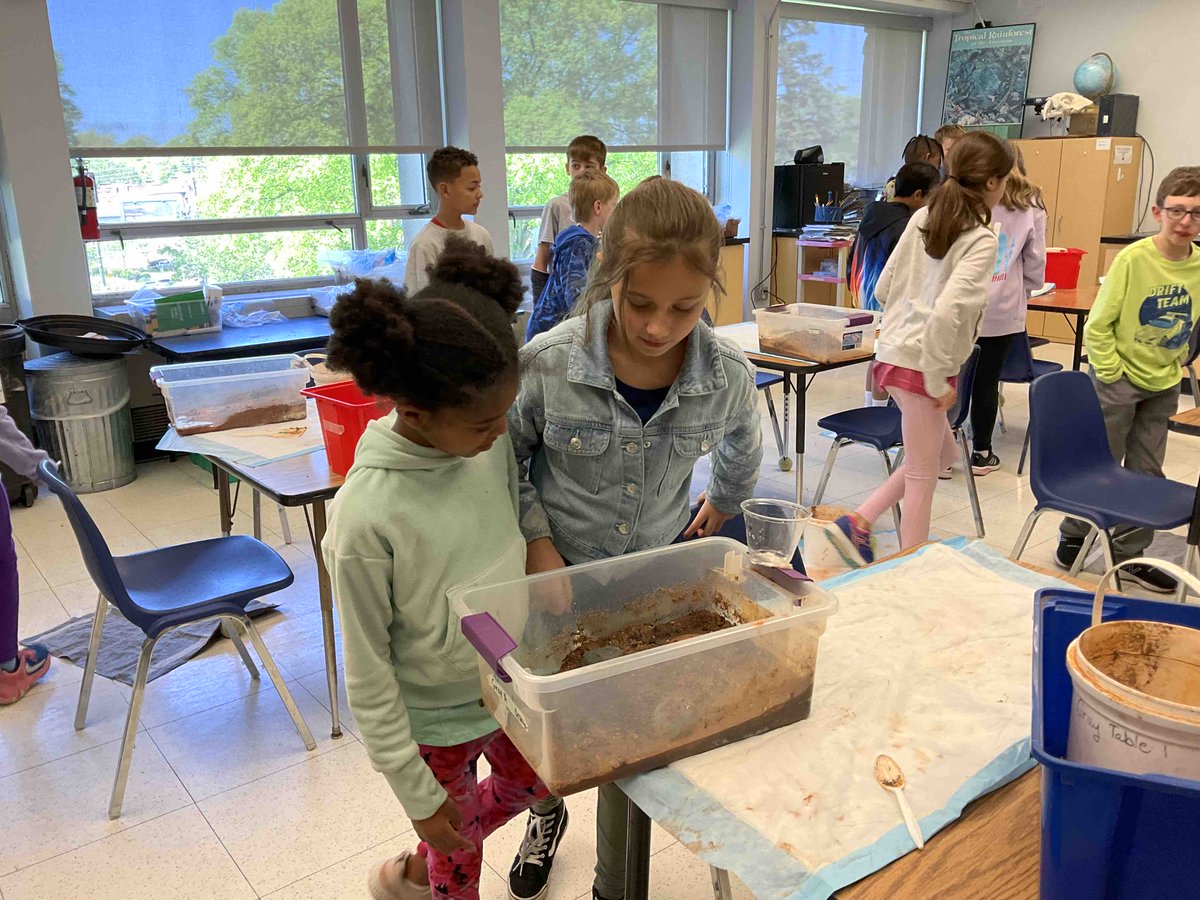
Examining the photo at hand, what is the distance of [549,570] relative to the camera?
4.25 ft

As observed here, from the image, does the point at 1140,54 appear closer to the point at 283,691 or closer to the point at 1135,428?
the point at 1135,428

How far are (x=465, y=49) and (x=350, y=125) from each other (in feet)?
2.69

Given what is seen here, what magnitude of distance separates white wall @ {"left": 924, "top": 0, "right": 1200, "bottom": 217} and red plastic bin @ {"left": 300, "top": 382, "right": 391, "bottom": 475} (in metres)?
7.26

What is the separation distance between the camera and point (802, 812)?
3.02 ft

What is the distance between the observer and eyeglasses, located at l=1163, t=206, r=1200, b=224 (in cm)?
280

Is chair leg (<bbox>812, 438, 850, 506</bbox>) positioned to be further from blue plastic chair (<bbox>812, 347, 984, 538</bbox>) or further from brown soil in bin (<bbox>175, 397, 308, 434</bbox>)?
brown soil in bin (<bbox>175, 397, 308, 434</bbox>)

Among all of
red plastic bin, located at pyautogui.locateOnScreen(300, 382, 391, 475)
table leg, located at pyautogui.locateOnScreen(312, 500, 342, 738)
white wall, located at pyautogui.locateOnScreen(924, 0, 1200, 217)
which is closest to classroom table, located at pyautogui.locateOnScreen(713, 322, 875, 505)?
red plastic bin, located at pyautogui.locateOnScreen(300, 382, 391, 475)

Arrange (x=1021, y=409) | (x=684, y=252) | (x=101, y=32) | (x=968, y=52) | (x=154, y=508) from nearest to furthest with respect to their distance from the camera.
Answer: (x=684, y=252), (x=154, y=508), (x=101, y=32), (x=1021, y=409), (x=968, y=52)

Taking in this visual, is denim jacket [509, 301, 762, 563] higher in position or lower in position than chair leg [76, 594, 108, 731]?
higher

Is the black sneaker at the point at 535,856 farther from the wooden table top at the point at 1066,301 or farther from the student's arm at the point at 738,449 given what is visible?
the wooden table top at the point at 1066,301

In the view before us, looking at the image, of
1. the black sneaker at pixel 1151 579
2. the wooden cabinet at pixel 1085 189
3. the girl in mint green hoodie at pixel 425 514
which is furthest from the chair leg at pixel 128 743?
the wooden cabinet at pixel 1085 189

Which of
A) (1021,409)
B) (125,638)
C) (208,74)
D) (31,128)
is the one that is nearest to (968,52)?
(1021,409)

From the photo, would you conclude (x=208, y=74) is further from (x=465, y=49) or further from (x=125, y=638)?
(x=125, y=638)

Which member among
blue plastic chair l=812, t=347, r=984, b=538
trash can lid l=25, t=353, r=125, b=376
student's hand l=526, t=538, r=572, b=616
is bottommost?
blue plastic chair l=812, t=347, r=984, b=538
